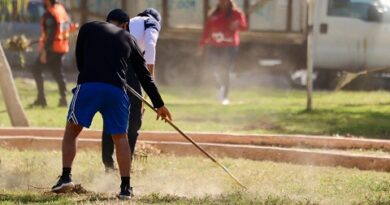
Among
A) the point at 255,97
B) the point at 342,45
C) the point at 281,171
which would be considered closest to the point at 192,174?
the point at 281,171

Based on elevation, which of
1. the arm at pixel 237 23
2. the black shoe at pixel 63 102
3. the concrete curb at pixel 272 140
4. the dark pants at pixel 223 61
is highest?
the arm at pixel 237 23

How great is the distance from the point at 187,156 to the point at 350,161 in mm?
1793

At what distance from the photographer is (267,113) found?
1661 cm

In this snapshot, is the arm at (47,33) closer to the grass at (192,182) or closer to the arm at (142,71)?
the grass at (192,182)

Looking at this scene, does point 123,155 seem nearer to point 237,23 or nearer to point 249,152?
point 249,152

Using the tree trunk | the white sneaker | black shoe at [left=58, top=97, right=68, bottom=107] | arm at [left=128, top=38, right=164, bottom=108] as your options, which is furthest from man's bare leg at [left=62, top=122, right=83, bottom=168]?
→ the white sneaker

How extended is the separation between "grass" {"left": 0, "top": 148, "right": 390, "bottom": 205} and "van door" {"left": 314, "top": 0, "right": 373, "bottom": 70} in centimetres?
1063

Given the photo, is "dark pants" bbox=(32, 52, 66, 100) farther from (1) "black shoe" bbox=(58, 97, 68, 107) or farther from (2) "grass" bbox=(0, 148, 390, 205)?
(2) "grass" bbox=(0, 148, 390, 205)

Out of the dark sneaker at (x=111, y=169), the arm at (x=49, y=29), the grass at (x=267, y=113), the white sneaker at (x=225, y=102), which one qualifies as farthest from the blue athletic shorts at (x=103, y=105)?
the white sneaker at (x=225, y=102)

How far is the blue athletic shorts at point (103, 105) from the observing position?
8.73 meters

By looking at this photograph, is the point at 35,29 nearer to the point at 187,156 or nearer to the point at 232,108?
the point at 232,108

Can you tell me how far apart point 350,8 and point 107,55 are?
45.4ft

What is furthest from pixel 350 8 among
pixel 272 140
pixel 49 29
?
pixel 272 140

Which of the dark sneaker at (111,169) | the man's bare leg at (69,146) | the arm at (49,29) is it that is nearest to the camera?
the man's bare leg at (69,146)
